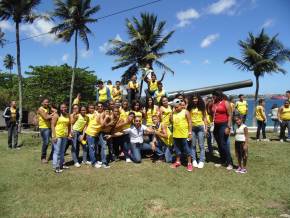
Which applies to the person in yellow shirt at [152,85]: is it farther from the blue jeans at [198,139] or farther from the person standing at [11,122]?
the person standing at [11,122]

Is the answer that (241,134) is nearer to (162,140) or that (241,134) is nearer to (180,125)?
(180,125)

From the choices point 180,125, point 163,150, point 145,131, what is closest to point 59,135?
point 145,131

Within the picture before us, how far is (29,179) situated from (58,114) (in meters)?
1.96

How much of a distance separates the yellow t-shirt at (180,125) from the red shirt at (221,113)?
0.78 meters

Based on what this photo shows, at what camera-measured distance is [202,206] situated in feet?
18.9

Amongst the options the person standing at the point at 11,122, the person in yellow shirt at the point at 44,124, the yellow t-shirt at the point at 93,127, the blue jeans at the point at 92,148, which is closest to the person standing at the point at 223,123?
the yellow t-shirt at the point at 93,127

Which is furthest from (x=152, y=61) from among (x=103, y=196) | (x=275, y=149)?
(x=103, y=196)

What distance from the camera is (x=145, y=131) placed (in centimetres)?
983

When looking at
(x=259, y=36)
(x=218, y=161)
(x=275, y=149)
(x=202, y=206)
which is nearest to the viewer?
(x=202, y=206)

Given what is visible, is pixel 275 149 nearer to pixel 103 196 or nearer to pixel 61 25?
pixel 103 196

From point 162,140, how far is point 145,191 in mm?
3093

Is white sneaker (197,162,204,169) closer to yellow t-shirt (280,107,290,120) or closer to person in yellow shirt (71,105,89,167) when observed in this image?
person in yellow shirt (71,105,89,167)

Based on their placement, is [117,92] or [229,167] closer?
[229,167]

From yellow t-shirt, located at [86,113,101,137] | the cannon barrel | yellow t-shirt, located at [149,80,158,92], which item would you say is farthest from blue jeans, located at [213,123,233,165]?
the cannon barrel
